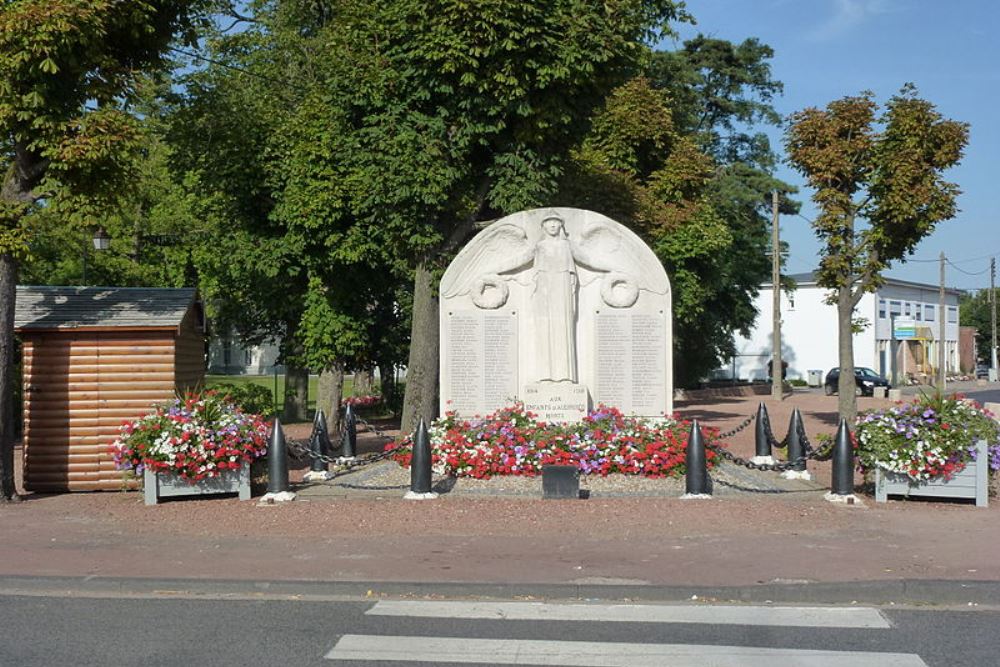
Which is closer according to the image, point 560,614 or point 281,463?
point 560,614

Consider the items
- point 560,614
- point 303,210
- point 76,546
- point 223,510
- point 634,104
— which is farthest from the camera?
point 634,104

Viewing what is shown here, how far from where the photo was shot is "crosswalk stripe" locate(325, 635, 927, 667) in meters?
6.12

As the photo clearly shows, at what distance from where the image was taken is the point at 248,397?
27.6 m

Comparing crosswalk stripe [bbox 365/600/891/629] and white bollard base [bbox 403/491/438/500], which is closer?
crosswalk stripe [bbox 365/600/891/629]

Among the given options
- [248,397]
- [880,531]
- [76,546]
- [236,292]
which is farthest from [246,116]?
[880,531]

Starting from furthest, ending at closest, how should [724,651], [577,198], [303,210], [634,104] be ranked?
[634,104] → [577,198] → [303,210] → [724,651]

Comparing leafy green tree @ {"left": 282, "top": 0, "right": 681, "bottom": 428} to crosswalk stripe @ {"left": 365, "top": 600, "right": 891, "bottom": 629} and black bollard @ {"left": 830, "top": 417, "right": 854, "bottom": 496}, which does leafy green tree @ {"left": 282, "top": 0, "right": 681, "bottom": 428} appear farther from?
crosswalk stripe @ {"left": 365, "top": 600, "right": 891, "bottom": 629}

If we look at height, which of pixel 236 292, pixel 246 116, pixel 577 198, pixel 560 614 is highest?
pixel 246 116

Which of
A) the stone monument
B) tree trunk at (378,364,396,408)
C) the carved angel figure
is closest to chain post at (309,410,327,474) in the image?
the stone monument

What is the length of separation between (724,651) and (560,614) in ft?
4.59

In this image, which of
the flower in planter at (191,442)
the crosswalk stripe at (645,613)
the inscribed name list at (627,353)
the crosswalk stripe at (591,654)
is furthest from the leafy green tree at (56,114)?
the crosswalk stripe at (591,654)

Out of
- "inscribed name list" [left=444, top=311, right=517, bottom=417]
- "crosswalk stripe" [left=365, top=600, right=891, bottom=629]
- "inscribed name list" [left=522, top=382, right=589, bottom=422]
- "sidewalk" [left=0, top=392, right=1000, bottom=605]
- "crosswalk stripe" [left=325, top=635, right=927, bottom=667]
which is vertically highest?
"inscribed name list" [left=444, top=311, right=517, bottom=417]

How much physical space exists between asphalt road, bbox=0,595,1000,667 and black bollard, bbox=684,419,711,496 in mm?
4636

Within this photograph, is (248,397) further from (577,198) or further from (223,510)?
(223,510)
